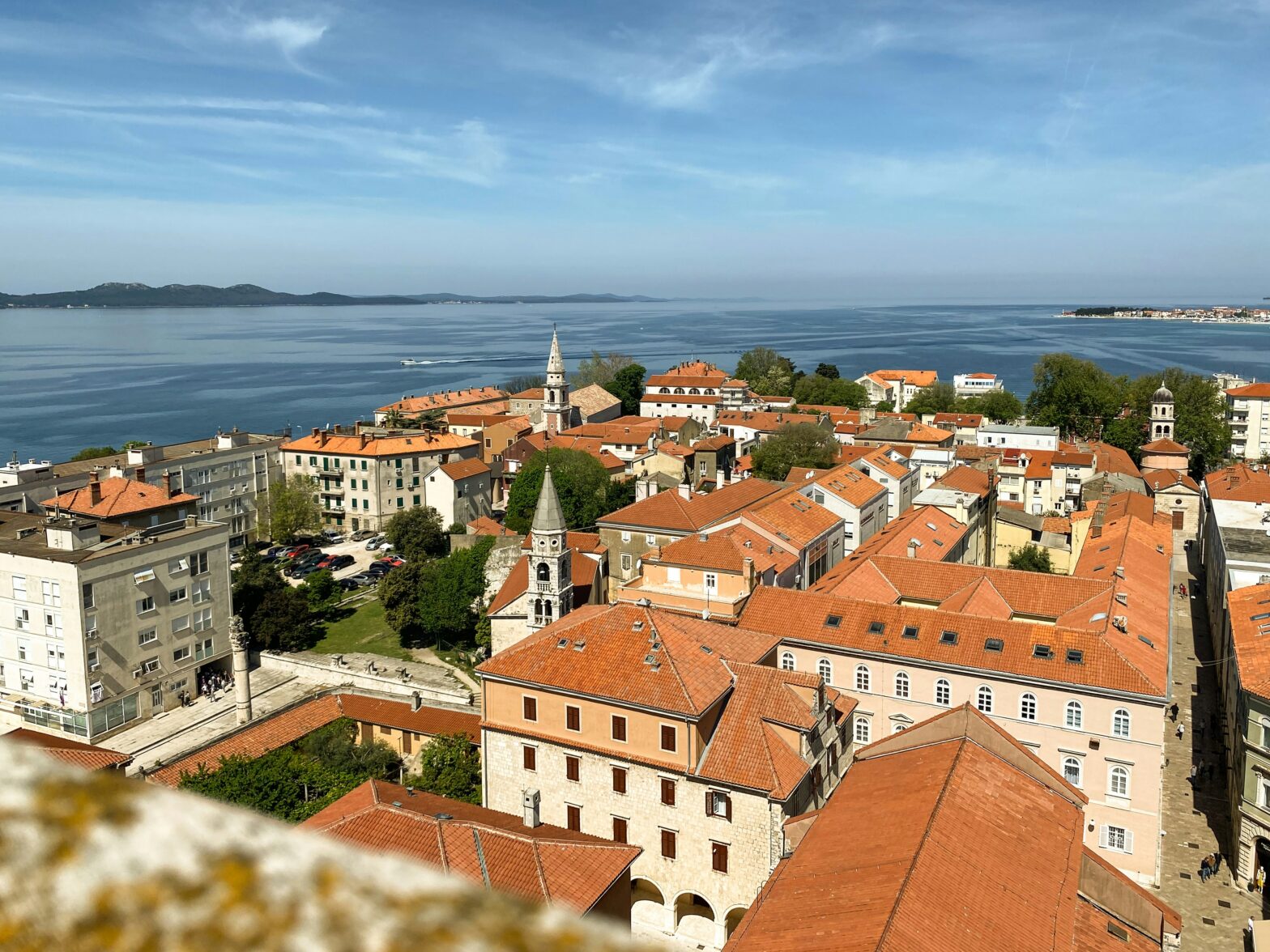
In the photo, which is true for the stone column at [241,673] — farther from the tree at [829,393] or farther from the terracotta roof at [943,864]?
the tree at [829,393]

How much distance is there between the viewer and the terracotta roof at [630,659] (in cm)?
2367

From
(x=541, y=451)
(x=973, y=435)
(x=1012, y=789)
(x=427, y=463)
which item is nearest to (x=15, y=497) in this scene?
(x=427, y=463)

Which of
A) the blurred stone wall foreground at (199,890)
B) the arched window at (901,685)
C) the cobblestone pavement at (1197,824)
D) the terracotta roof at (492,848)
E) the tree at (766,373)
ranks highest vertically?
the blurred stone wall foreground at (199,890)

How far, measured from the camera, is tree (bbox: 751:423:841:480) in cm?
6159

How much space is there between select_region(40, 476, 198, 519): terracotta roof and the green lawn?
10.4 metres

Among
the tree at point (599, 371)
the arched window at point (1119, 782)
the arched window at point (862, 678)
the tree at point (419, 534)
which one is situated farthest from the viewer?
the tree at point (599, 371)

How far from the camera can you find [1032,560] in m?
47.2

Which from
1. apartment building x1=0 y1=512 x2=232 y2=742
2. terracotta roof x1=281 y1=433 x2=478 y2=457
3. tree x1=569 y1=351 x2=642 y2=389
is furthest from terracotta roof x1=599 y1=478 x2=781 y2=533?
tree x1=569 y1=351 x2=642 y2=389

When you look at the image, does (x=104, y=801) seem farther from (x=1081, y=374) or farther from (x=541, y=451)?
(x=1081, y=374)

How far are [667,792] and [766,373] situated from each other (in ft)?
310

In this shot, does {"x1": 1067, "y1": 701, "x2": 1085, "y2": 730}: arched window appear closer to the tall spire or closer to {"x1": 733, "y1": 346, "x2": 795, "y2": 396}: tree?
the tall spire

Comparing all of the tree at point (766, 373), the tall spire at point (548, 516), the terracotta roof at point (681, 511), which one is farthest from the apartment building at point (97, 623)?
the tree at point (766, 373)

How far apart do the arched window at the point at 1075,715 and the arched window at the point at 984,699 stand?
2.10m

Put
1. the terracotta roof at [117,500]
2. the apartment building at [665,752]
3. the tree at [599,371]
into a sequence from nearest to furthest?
1. the apartment building at [665,752]
2. the terracotta roof at [117,500]
3. the tree at [599,371]
